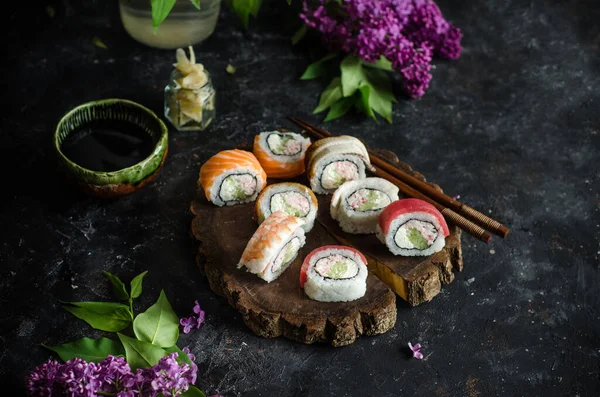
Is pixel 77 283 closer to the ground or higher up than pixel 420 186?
closer to the ground

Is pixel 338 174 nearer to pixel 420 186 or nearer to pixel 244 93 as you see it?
pixel 420 186

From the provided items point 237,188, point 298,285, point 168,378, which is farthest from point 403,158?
point 168,378

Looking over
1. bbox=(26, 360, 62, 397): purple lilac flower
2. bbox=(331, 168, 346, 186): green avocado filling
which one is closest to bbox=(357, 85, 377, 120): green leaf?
bbox=(331, 168, 346, 186): green avocado filling

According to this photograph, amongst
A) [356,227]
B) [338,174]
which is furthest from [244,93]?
[356,227]

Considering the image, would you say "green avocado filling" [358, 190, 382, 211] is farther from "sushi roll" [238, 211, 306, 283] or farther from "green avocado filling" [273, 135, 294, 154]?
"green avocado filling" [273, 135, 294, 154]

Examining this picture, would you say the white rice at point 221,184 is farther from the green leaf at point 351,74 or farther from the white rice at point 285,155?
the green leaf at point 351,74

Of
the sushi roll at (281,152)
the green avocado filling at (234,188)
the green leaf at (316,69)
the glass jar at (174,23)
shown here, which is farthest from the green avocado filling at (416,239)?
the glass jar at (174,23)
